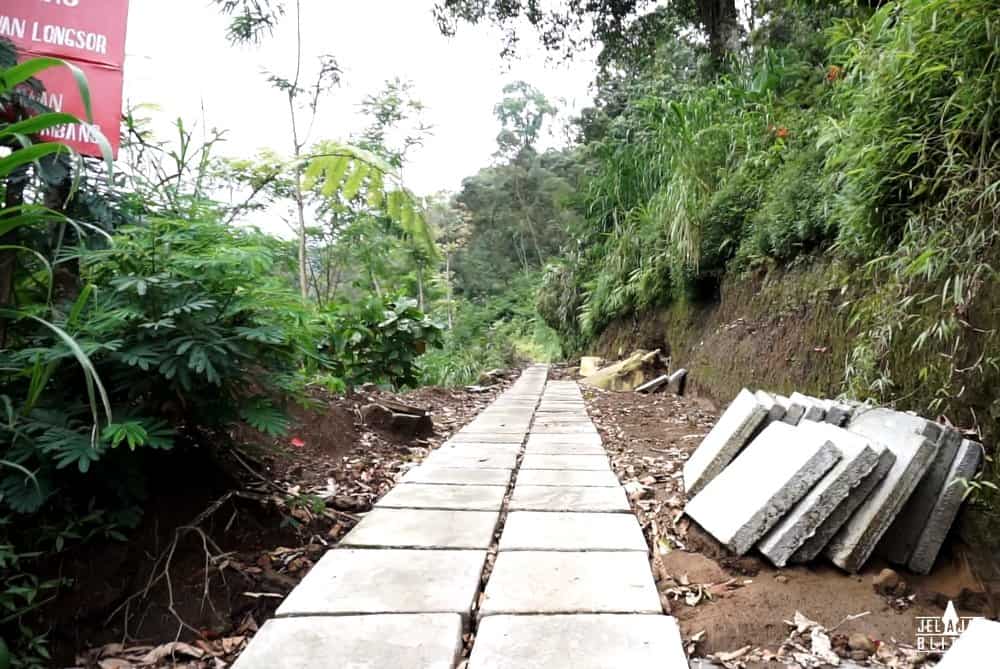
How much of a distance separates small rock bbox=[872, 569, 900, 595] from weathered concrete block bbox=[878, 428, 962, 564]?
10 centimetres

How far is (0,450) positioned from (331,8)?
5.58 metres

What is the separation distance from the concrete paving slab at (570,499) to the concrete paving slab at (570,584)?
1.24ft

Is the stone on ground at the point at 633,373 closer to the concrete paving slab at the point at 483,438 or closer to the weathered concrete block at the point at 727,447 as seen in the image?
the concrete paving slab at the point at 483,438

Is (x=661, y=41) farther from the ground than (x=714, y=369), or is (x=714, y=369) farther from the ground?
(x=661, y=41)

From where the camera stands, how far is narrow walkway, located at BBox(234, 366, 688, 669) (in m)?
1.08

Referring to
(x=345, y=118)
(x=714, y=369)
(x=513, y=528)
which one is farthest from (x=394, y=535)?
(x=345, y=118)

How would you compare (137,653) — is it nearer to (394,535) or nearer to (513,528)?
(394,535)

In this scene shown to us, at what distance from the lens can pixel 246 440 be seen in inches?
79.8

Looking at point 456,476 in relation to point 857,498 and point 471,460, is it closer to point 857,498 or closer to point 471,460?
point 471,460

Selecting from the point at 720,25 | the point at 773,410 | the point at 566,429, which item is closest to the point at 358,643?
the point at 773,410

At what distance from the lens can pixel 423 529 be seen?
1759 millimetres

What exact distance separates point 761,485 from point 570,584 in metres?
0.61
